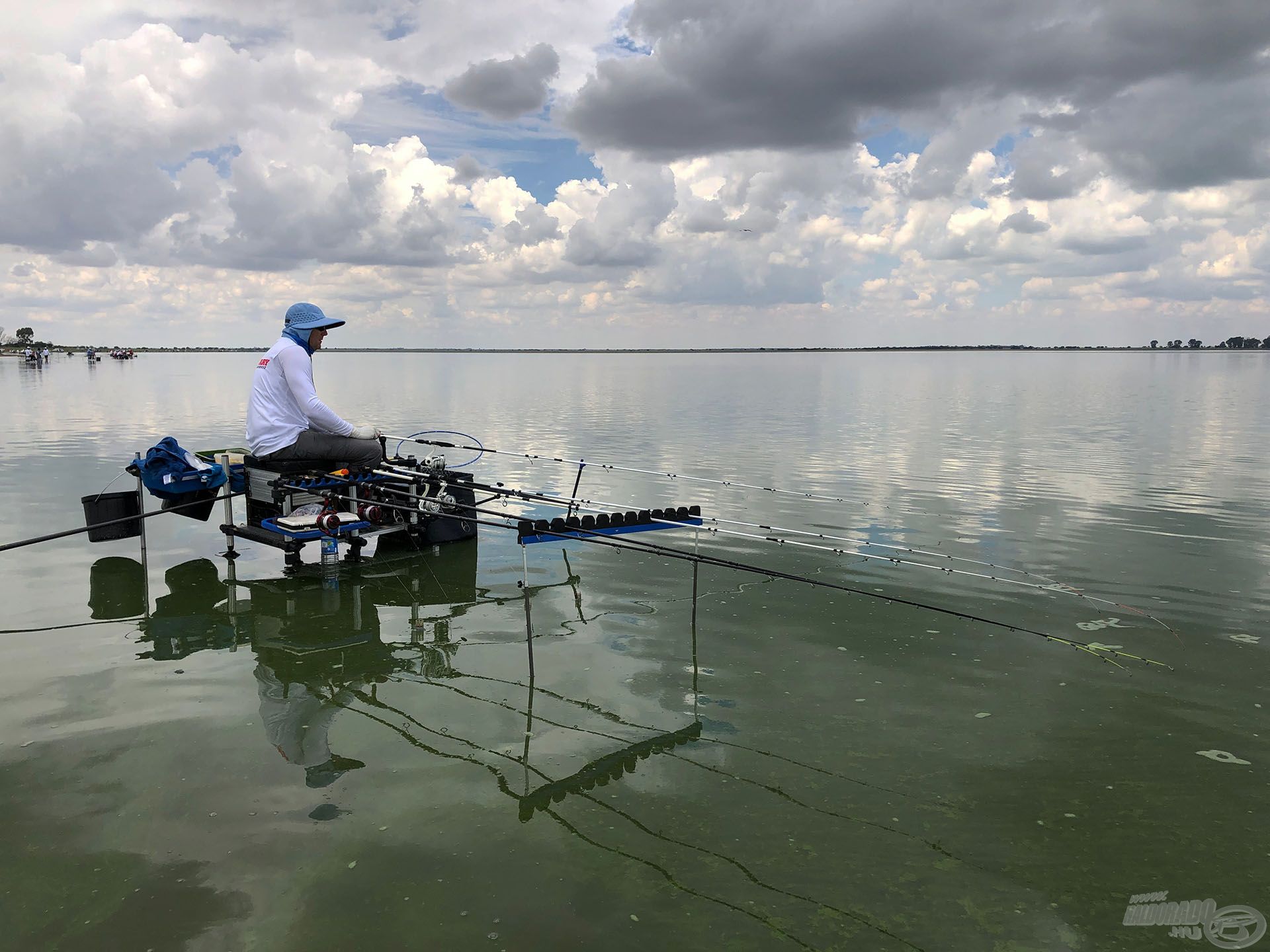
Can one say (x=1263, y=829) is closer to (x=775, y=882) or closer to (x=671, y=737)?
(x=775, y=882)

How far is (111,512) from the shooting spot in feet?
37.0

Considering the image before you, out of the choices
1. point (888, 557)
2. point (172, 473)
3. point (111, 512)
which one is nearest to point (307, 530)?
point (172, 473)

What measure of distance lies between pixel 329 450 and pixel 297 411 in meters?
0.65

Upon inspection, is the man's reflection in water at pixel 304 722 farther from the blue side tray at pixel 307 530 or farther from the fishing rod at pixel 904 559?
the fishing rod at pixel 904 559

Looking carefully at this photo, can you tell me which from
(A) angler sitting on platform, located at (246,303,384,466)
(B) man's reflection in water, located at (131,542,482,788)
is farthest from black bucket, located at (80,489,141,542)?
(A) angler sitting on platform, located at (246,303,384,466)

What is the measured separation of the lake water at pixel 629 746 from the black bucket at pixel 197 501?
2.43ft

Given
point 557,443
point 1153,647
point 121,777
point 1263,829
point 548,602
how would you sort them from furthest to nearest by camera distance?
point 557,443, point 548,602, point 1153,647, point 121,777, point 1263,829

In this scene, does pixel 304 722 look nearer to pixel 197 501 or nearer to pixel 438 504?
pixel 438 504

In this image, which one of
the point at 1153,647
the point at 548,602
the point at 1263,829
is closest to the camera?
the point at 1263,829

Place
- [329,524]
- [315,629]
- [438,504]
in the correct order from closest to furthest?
[315,629]
[329,524]
[438,504]

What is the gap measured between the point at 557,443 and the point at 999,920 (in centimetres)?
2299

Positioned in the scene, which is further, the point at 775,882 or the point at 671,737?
the point at 671,737

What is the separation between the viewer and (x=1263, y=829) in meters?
5.11

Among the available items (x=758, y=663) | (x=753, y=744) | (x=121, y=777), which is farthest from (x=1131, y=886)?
(x=121, y=777)
